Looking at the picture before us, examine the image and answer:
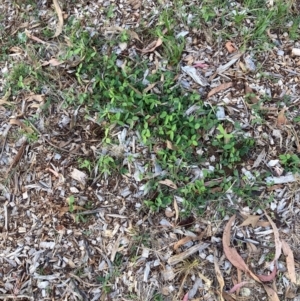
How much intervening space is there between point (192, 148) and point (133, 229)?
530 mm

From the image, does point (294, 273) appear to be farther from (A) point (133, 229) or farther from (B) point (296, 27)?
(B) point (296, 27)

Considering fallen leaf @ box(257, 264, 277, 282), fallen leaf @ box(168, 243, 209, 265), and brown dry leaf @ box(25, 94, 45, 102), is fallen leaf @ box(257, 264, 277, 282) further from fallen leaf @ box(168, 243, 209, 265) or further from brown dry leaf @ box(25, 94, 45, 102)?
brown dry leaf @ box(25, 94, 45, 102)

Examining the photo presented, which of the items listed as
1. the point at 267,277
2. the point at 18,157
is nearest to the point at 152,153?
Answer: the point at 18,157

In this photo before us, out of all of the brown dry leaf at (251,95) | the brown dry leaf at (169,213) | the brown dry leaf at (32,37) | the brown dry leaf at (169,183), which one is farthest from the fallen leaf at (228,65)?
the brown dry leaf at (32,37)

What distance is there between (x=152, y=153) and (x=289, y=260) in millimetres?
884

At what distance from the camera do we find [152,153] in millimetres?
2438

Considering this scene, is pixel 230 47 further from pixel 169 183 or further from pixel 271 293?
pixel 271 293

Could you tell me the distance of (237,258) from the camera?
2256 mm

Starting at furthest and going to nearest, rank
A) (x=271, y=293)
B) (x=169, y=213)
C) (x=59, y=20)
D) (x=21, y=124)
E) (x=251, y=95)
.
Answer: (x=59, y=20) → (x=21, y=124) → (x=251, y=95) → (x=169, y=213) → (x=271, y=293)

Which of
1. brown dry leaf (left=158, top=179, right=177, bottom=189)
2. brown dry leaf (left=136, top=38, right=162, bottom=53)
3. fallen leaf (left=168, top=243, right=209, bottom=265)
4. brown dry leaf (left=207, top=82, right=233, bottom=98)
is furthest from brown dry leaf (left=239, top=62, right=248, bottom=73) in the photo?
fallen leaf (left=168, top=243, right=209, bottom=265)

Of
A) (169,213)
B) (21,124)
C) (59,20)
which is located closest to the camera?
(169,213)

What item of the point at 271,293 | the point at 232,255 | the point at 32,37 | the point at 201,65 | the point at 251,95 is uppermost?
the point at 32,37

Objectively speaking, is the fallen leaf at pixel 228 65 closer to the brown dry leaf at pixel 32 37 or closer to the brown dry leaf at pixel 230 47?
the brown dry leaf at pixel 230 47

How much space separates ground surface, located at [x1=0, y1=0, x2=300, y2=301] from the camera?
229cm
